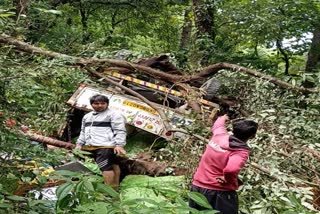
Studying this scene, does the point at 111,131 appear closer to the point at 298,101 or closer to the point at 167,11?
the point at 298,101

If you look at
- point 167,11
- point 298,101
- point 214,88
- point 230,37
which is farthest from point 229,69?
point 167,11

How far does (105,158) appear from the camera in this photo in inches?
218

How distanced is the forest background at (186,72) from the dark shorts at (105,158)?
2.07 ft

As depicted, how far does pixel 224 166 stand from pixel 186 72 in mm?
3779

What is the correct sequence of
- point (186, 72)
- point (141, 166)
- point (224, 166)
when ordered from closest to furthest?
Result: point (224, 166), point (141, 166), point (186, 72)

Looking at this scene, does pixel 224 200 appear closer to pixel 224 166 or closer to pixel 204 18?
pixel 224 166

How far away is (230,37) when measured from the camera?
10641mm

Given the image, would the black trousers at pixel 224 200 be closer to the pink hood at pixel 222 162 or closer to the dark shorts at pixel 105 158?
the pink hood at pixel 222 162

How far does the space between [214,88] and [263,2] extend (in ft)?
10.5

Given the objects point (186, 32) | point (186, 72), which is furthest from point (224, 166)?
point (186, 32)

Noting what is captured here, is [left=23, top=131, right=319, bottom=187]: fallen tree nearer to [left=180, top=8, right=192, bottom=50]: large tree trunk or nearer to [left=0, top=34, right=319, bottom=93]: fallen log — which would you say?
[left=0, top=34, right=319, bottom=93]: fallen log

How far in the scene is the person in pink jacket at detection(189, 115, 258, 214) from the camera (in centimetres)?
381

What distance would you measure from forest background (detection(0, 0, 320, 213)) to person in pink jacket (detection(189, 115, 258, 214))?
0.25m

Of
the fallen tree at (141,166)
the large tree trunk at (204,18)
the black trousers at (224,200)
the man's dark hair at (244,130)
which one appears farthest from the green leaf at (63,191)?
the large tree trunk at (204,18)
